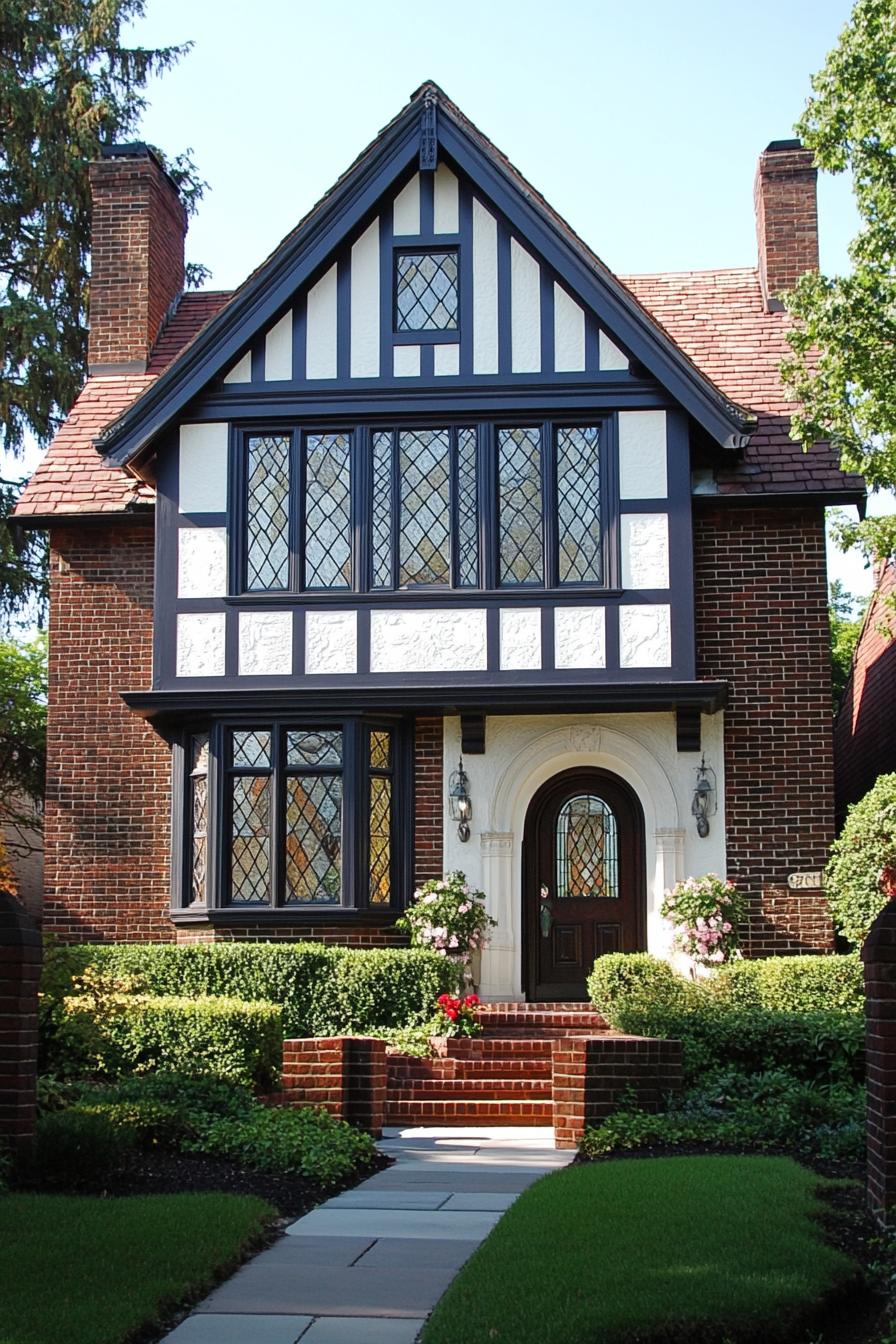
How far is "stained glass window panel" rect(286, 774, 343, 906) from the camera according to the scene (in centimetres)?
1617

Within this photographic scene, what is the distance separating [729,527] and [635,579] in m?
1.31

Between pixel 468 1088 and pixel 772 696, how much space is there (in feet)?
17.4

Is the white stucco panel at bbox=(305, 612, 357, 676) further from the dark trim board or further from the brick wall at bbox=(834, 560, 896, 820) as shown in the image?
the brick wall at bbox=(834, 560, 896, 820)

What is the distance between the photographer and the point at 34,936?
8844 mm

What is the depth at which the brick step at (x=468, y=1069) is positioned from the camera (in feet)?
44.7

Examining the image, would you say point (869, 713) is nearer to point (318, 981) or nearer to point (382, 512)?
point (382, 512)

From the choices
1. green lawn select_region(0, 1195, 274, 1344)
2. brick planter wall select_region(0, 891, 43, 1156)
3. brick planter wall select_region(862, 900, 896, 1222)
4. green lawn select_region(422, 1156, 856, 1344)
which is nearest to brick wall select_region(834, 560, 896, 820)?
brick planter wall select_region(862, 900, 896, 1222)

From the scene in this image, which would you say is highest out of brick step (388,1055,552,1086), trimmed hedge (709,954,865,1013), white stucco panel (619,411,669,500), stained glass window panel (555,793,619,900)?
white stucco panel (619,411,669,500)

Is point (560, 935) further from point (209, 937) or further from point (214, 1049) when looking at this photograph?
point (214, 1049)

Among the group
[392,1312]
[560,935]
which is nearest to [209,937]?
[560,935]

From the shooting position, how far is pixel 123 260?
19125mm

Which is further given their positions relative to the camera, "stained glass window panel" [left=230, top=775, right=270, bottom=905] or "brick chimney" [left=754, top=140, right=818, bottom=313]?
"brick chimney" [left=754, top=140, right=818, bottom=313]

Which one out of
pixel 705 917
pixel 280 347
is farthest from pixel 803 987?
pixel 280 347

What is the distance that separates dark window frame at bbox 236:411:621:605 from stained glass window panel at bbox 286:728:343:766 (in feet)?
4.39
